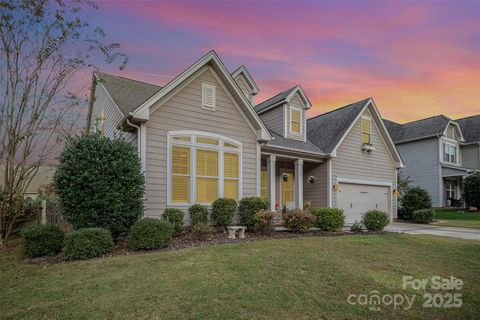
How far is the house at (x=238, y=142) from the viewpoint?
10781 millimetres

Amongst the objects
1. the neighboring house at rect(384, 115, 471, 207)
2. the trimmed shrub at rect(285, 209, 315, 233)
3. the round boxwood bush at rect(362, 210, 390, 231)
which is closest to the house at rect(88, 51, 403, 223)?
the trimmed shrub at rect(285, 209, 315, 233)

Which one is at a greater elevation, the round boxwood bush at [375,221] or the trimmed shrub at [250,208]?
the trimmed shrub at [250,208]

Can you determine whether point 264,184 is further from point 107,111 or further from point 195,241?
point 107,111

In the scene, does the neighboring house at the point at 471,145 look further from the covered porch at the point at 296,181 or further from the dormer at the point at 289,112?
the dormer at the point at 289,112

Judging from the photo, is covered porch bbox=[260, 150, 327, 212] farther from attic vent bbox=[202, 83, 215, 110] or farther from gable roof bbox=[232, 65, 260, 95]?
attic vent bbox=[202, 83, 215, 110]

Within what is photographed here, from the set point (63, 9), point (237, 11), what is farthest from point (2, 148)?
point (237, 11)

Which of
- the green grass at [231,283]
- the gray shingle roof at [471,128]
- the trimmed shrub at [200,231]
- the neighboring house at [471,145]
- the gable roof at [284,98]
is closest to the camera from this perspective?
the green grass at [231,283]

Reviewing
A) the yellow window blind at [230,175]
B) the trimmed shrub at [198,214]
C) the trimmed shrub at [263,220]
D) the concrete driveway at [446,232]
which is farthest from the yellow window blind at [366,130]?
the trimmed shrub at [198,214]

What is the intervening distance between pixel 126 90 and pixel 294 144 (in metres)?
7.87

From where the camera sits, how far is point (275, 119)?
17.2 meters

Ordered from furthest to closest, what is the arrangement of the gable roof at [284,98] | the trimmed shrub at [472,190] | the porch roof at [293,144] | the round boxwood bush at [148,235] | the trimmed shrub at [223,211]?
the trimmed shrub at [472,190]
the gable roof at [284,98]
the porch roof at [293,144]
the trimmed shrub at [223,211]
the round boxwood bush at [148,235]

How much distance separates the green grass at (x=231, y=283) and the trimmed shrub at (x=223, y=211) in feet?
8.63

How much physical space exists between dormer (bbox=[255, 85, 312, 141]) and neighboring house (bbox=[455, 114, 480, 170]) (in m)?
20.5

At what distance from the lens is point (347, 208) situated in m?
17.2
